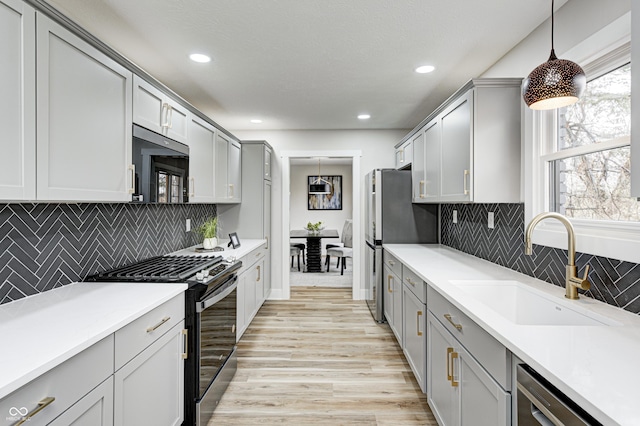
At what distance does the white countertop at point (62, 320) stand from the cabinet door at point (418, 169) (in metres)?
2.46

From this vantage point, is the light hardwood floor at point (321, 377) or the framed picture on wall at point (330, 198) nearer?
the light hardwood floor at point (321, 377)

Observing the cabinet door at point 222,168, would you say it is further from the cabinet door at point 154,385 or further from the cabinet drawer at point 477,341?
the cabinet drawer at point 477,341

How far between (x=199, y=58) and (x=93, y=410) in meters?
2.28

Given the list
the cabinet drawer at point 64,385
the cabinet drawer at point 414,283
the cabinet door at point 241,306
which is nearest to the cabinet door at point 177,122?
the cabinet door at point 241,306

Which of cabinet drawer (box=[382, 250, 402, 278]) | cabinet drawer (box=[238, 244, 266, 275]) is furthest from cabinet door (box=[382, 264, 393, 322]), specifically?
cabinet drawer (box=[238, 244, 266, 275])

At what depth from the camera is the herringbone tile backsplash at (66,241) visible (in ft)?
5.03

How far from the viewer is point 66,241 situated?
1.85 m

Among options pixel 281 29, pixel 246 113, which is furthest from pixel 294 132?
pixel 281 29

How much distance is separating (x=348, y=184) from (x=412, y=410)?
6840mm

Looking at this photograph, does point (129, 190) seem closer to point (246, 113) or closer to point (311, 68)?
point (311, 68)

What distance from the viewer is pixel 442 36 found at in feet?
7.12

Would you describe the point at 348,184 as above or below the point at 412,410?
above

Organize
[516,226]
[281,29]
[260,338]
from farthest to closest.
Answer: [260,338] → [516,226] → [281,29]

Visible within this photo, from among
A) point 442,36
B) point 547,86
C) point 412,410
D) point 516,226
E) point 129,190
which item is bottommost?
point 412,410
